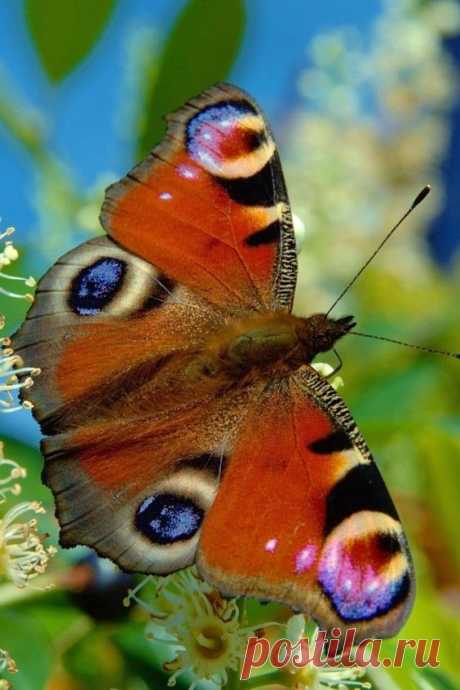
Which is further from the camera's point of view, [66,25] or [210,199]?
[66,25]

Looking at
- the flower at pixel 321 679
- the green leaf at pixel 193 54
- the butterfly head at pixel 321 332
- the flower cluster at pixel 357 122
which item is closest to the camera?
the flower at pixel 321 679

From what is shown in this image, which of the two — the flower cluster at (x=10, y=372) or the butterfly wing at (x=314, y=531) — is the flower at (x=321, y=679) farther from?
the flower cluster at (x=10, y=372)

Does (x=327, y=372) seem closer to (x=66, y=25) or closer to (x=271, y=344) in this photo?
(x=271, y=344)

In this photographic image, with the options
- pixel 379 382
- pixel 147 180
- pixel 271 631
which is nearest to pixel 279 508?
pixel 271 631

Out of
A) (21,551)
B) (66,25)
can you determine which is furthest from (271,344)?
(66,25)

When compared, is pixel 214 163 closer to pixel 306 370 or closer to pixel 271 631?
pixel 306 370

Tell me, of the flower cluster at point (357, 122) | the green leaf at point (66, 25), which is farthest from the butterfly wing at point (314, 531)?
the flower cluster at point (357, 122)

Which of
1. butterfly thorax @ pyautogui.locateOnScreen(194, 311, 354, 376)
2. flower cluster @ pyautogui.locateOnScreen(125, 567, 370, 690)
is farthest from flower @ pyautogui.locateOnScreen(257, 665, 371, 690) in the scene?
butterfly thorax @ pyautogui.locateOnScreen(194, 311, 354, 376)
